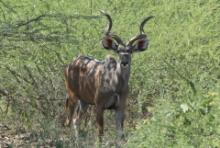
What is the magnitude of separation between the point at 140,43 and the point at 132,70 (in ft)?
5.21

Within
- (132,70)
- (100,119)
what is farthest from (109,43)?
(132,70)

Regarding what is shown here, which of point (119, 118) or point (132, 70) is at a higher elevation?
point (132, 70)

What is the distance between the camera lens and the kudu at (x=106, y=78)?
12516mm

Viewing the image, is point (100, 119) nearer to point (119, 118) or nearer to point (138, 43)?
point (119, 118)

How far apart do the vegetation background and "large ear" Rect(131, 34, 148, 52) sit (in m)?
0.69

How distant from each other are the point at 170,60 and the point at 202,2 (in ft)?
7.42

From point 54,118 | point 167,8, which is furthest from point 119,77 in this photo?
point 167,8

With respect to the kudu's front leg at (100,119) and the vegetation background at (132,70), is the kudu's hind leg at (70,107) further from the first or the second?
the kudu's front leg at (100,119)

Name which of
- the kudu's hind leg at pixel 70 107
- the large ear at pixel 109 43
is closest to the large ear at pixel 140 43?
the large ear at pixel 109 43

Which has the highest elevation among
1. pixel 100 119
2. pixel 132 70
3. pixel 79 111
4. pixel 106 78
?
pixel 106 78

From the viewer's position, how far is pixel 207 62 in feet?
45.9

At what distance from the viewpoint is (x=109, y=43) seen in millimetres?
12852

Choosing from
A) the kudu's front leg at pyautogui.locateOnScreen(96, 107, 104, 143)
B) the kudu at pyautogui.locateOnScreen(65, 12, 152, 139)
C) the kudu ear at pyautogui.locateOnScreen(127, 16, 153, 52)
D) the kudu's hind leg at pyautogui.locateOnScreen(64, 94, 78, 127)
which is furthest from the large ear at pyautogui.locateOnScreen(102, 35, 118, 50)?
the kudu's hind leg at pyautogui.locateOnScreen(64, 94, 78, 127)

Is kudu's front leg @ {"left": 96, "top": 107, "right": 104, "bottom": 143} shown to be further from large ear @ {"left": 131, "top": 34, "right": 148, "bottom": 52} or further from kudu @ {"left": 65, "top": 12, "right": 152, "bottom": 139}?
large ear @ {"left": 131, "top": 34, "right": 148, "bottom": 52}
